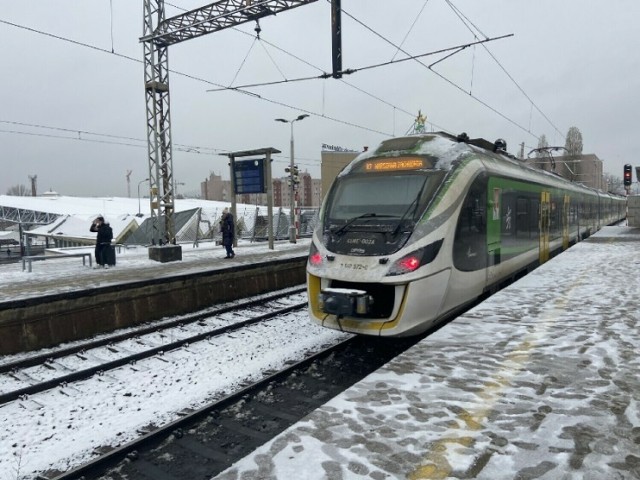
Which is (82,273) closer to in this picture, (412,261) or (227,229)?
(227,229)

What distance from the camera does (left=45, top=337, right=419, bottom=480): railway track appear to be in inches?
175

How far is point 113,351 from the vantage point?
799 cm

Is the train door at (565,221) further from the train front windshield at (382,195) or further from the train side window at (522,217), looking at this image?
the train front windshield at (382,195)

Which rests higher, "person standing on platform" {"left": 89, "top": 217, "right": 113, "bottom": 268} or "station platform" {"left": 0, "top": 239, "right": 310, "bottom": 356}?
"person standing on platform" {"left": 89, "top": 217, "right": 113, "bottom": 268}

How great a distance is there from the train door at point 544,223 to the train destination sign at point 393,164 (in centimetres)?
595

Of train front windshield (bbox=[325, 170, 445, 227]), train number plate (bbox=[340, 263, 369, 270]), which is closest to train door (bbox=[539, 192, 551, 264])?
train front windshield (bbox=[325, 170, 445, 227])

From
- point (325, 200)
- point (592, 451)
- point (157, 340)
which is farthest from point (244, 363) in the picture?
point (592, 451)

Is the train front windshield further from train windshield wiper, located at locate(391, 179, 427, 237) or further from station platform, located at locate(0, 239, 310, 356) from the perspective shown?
station platform, located at locate(0, 239, 310, 356)

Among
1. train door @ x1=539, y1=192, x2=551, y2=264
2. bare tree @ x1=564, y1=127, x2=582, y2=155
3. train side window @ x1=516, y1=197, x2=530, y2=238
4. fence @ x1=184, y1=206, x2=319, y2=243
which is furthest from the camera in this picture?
bare tree @ x1=564, y1=127, x2=582, y2=155

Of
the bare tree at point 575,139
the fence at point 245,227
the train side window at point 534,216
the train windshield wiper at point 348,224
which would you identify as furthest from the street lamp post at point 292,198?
the bare tree at point 575,139

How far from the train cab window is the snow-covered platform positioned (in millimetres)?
1321

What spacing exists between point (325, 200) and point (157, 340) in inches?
158

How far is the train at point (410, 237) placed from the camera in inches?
236

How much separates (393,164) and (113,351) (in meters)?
5.59
